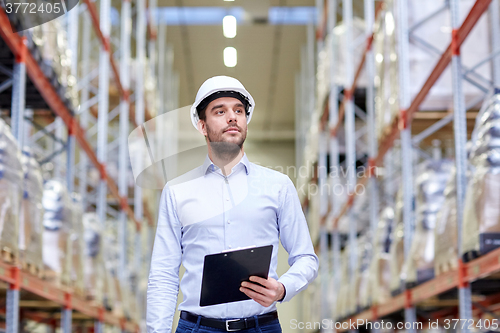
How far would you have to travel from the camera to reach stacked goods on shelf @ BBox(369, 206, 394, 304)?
7371mm

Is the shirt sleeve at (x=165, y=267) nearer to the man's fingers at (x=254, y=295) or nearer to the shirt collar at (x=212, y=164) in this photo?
the shirt collar at (x=212, y=164)

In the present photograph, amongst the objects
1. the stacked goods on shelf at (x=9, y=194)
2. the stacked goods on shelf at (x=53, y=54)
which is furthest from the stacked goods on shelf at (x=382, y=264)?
the stacked goods on shelf at (x=9, y=194)

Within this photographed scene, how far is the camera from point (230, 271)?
1906 millimetres

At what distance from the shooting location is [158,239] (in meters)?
2.12

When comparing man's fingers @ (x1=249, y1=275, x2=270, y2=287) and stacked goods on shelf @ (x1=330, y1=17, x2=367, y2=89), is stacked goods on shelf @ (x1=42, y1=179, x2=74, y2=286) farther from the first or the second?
stacked goods on shelf @ (x1=330, y1=17, x2=367, y2=89)

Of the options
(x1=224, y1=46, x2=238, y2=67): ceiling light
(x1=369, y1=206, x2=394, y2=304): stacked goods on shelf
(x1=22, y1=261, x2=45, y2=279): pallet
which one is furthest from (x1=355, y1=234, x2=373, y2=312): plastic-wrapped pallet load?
(x1=224, y1=46, x2=238, y2=67): ceiling light

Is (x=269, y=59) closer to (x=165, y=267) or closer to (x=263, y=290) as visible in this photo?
(x=165, y=267)

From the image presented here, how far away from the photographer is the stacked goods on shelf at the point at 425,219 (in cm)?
570

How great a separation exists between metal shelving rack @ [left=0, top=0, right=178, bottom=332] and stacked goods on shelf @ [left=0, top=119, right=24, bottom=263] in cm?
14

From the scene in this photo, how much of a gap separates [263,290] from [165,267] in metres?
0.36

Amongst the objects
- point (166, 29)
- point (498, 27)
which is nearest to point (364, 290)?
point (498, 27)

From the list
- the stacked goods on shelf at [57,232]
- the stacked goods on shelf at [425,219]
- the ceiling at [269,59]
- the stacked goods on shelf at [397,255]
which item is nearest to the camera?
the stacked goods on shelf at [425,219]

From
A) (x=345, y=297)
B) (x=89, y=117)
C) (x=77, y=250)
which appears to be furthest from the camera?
(x=89, y=117)

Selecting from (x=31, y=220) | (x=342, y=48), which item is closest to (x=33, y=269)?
(x=31, y=220)
